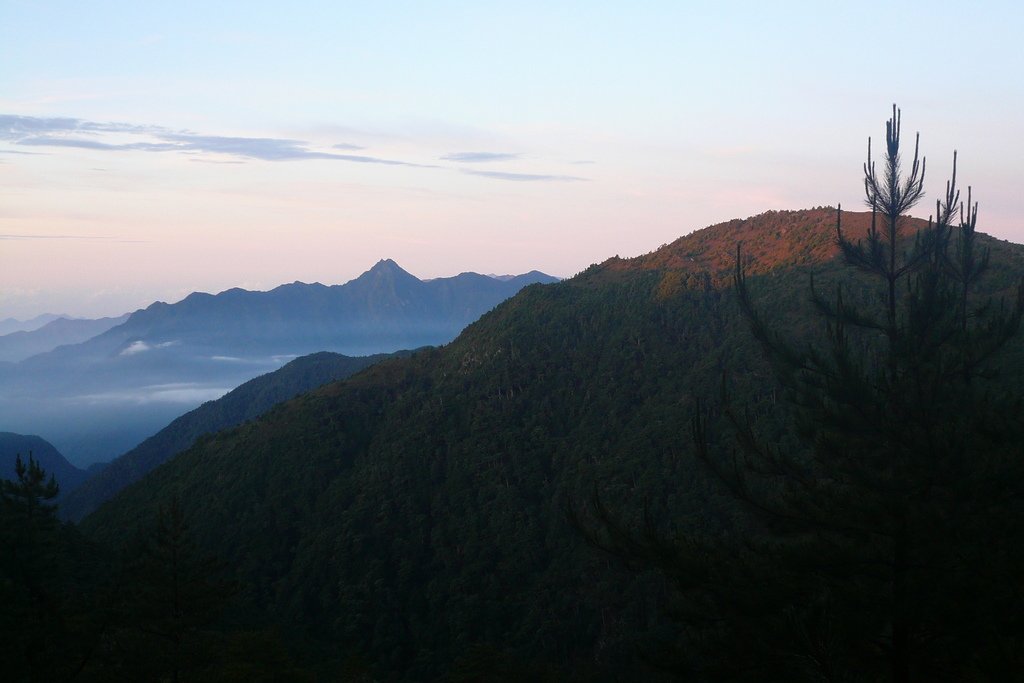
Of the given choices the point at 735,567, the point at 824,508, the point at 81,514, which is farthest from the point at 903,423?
the point at 81,514

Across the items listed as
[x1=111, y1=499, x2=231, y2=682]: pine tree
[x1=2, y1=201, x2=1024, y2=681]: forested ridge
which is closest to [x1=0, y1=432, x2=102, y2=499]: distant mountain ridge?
[x1=2, y1=201, x2=1024, y2=681]: forested ridge

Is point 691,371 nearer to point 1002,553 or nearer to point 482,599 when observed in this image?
point 482,599

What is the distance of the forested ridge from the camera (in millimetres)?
50312

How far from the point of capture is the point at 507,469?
218ft

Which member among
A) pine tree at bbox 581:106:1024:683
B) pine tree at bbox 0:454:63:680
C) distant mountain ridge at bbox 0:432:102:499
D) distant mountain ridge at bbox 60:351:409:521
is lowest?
distant mountain ridge at bbox 0:432:102:499

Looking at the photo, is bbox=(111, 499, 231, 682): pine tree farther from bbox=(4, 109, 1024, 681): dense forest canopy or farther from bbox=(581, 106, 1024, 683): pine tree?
bbox=(581, 106, 1024, 683): pine tree

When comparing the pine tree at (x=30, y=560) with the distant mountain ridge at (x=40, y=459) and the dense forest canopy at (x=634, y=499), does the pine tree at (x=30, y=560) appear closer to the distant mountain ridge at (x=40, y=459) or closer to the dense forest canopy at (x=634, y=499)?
the dense forest canopy at (x=634, y=499)

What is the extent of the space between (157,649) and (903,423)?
726 inches

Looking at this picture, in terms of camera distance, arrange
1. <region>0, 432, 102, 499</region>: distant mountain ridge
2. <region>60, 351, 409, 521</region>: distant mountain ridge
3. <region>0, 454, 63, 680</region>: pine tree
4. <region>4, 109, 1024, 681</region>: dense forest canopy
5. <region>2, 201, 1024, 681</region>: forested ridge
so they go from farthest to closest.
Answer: <region>0, 432, 102, 499</region>: distant mountain ridge < <region>60, 351, 409, 521</region>: distant mountain ridge < <region>2, 201, 1024, 681</region>: forested ridge < <region>0, 454, 63, 680</region>: pine tree < <region>4, 109, 1024, 681</region>: dense forest canopy

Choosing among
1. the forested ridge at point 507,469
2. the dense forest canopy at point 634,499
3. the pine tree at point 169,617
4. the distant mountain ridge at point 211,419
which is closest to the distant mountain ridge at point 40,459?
the distant mountain ridge at point 211,419

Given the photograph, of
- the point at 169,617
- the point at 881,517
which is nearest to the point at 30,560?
the point at 169,617

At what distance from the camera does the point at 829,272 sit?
66.1 meters

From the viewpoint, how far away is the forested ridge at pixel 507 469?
50312mm

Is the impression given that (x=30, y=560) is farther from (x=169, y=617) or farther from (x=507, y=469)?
(x=507, y=469)
